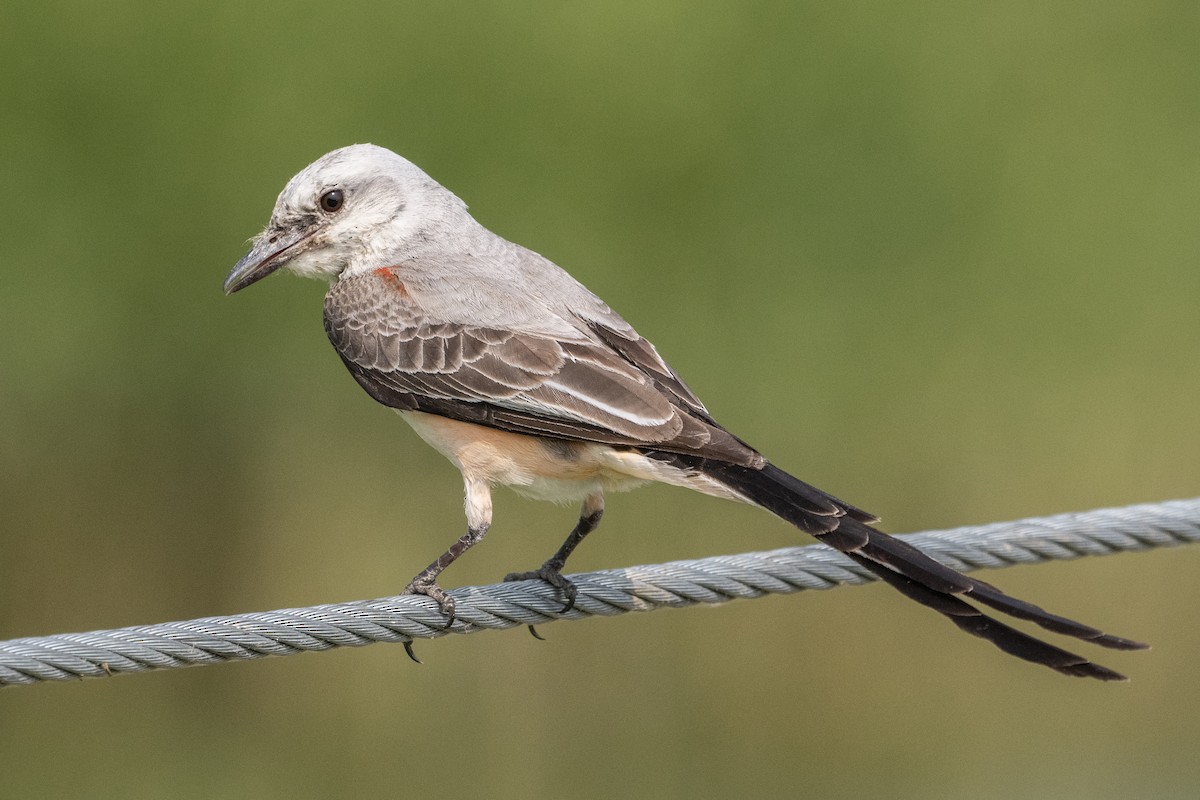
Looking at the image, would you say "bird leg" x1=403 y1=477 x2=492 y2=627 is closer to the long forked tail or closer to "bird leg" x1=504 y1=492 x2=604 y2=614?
"bird leg" x1=504 y1=492 x2=604 y2=614

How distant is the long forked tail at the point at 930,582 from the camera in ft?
12.6

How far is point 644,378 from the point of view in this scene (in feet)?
16.4

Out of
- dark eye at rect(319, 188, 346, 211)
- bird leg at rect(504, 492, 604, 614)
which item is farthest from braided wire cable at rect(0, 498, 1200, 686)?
dark eye at rect(319, 188, 346, 211)

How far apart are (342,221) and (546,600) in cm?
200

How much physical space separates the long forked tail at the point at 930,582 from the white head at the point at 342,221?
216 cm

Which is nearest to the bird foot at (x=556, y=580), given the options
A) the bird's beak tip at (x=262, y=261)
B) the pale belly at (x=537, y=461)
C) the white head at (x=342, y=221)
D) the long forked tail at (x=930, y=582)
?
the pale belly at (x=537, y=461)

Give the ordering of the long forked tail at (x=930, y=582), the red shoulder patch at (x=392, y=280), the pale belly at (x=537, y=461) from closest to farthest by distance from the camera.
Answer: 1. the long forked tail at (x=930, y=582)
2. the pale belly at (x=537, y=461)
3. the red shoulder patch at (x=392, y=280)

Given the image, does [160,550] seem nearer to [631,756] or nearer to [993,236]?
[631,756]

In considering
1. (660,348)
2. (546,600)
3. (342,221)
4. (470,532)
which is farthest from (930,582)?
(660,348)

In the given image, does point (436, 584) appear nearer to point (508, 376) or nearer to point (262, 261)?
point (508, 376)

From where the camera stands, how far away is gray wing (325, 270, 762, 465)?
4691 millimetres

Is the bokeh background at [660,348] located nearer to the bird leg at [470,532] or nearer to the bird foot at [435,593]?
the bird leg at [470,532]

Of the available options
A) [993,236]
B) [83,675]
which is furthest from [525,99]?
[83,675]

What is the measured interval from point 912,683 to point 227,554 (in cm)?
416
